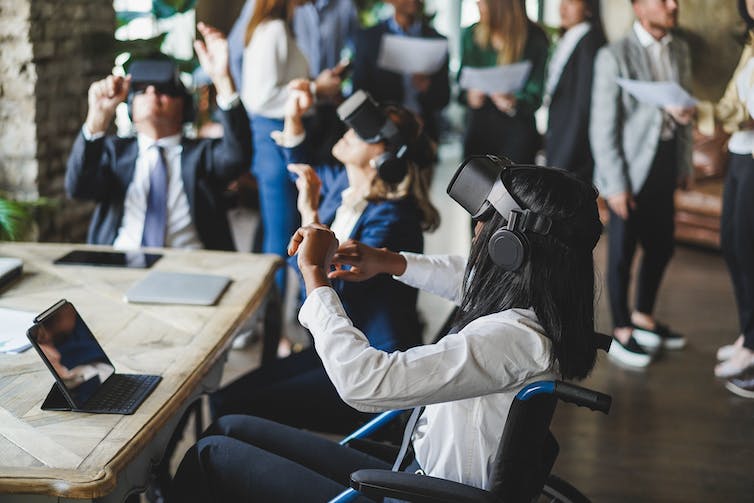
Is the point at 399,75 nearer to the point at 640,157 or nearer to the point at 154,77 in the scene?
the point at 640,157

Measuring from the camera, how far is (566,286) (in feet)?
4.62

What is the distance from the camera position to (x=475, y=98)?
399 cm

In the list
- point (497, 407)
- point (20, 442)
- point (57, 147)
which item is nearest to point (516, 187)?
point (497, 407)

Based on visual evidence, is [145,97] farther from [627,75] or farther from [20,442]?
[627,75]

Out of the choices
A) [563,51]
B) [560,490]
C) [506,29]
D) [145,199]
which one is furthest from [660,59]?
[560,490]

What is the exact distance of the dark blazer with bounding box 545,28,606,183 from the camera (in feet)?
12.5

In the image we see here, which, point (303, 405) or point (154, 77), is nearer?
point (303, 405)

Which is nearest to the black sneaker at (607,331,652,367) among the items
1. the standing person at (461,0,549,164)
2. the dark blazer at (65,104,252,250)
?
the standing person at (461,0,549,164)

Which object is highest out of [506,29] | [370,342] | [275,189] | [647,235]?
[506,29]

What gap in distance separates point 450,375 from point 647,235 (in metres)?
2.70

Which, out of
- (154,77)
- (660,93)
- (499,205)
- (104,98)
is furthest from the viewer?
(660,93)

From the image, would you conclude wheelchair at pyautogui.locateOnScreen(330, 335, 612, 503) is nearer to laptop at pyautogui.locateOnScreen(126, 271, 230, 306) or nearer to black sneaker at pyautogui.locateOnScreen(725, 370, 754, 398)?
laptop at pyautogui.locateOnScreen(126, 271, 230, 306)

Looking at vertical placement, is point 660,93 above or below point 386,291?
above

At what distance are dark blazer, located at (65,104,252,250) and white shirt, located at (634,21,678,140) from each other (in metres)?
1.75
